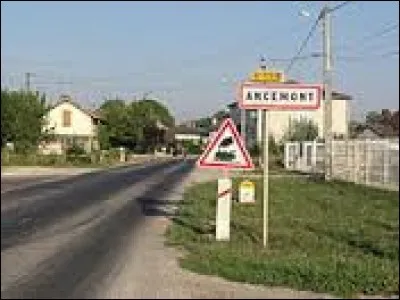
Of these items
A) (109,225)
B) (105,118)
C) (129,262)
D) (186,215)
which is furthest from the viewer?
(105,118)

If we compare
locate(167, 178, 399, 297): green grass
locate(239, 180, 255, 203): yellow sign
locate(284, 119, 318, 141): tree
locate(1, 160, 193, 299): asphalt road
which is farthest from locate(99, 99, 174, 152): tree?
locate(1, 160, 193, 299): asphalt road

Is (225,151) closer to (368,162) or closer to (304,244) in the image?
(304,244)

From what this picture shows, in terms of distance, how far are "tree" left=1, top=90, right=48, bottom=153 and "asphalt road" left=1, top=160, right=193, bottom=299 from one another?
42 centimetres

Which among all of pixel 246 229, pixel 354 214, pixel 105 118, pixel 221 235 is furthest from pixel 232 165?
pixel 105 118

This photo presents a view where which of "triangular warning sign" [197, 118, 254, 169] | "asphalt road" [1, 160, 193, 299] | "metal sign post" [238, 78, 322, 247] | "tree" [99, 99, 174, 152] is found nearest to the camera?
"asphalt road" [1, 160, 193, 299]

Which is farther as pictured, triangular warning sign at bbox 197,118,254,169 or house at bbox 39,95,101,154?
house at bbox 39,95,101,154

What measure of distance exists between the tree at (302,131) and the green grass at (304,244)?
69366mm

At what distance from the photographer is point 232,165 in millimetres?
16094

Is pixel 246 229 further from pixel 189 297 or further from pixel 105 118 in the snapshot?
pixel 105 118

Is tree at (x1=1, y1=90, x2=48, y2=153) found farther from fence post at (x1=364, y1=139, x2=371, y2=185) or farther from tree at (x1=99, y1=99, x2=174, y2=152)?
tree at (x1=99, y1=99, x2=174, y2=152)

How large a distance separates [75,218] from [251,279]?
29.6 feet

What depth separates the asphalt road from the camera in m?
10.0

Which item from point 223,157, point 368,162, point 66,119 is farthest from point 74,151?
point 223,157

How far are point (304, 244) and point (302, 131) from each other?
84.5 meters
